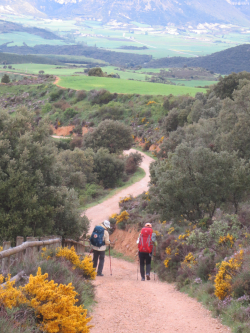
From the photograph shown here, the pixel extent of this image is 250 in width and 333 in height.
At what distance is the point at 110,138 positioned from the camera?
131ft

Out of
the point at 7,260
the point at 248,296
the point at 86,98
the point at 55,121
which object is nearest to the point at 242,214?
the point at 248,296

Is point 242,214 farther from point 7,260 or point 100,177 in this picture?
point 100,177

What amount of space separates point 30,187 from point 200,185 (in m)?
6.08

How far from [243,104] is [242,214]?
993 centimetres

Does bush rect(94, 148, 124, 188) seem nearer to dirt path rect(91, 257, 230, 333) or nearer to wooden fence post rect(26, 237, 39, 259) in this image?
dirt path rect(91, 257, 230, 333)

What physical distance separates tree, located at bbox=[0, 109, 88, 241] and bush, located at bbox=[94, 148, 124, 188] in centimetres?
1869

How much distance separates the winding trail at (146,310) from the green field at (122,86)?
51.4m

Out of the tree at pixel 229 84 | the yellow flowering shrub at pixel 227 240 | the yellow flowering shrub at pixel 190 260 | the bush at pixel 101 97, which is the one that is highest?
the tree at pixel 229 84

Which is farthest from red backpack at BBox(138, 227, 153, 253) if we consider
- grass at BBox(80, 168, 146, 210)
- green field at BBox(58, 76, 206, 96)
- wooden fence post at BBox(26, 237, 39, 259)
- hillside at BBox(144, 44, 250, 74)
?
hillside at BBox(144, 44, 250, 74)

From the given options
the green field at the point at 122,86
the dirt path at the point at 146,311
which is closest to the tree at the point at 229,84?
the green field at the point at 122,86

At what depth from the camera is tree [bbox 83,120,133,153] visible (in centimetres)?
3974

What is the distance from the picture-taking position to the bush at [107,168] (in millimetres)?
33719

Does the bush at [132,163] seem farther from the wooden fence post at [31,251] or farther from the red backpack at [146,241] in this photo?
the wooden fence post at [31,251]

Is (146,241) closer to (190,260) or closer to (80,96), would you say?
(190,260)
